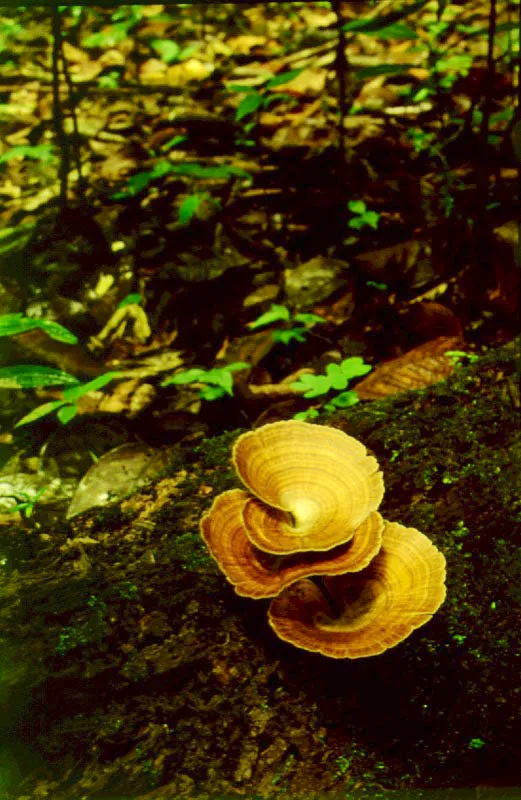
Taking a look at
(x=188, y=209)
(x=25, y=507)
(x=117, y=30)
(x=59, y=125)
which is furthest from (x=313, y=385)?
(x=117, y=30)

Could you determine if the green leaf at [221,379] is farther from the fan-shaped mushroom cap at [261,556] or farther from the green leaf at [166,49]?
the green leaf at [166,49]

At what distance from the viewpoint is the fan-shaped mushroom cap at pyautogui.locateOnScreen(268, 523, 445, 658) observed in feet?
5.68

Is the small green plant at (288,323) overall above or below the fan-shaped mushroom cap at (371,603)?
below

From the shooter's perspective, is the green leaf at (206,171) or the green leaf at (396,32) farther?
the green leaf at (206,171)

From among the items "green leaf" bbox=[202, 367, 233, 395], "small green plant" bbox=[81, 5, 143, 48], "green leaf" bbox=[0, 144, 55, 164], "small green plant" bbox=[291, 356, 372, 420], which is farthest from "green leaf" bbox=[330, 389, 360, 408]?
A: "small green plant" bbox=[81, 5, 143, 48]

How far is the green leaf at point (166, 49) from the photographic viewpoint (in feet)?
22.4

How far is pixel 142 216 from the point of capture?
16.2 ft

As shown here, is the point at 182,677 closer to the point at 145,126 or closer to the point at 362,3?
the point at 145,126

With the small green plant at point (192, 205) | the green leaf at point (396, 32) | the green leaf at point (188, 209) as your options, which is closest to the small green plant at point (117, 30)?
→ the small green plant at point (192, 205)

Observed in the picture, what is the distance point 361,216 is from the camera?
15.0 feet

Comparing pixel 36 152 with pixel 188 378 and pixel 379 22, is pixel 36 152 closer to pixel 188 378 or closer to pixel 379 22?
pixel 188 378

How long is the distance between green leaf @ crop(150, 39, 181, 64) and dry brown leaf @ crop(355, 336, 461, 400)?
199 inches

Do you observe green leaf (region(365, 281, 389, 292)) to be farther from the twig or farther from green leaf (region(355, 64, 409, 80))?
the twig

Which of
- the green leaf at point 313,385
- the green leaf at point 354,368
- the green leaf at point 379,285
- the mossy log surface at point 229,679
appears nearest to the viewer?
the mossy log surface at point 229,679
